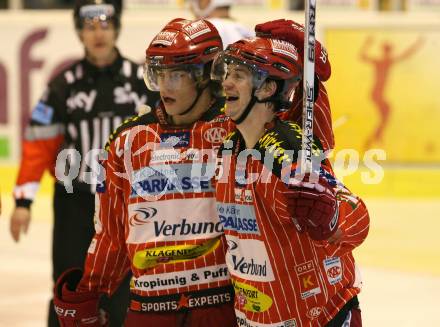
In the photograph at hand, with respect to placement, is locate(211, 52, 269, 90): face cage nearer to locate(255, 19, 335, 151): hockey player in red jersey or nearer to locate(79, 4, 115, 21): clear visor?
locate(255, 19, 335, 151): hockey player in red jersey

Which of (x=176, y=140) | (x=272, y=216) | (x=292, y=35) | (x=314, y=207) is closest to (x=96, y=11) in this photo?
(x=176, y=140)

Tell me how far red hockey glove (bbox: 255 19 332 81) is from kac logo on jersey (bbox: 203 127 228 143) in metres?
0.31

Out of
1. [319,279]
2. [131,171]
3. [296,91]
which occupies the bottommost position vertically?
[319,279]

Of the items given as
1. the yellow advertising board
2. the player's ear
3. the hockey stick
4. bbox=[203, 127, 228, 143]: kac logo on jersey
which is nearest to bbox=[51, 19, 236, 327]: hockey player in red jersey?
bbox=[203, 127, 228, 143]: kac logo on jersey

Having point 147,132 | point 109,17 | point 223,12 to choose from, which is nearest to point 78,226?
point 109,17

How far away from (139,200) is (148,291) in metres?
0.28

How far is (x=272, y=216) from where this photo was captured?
288 cm

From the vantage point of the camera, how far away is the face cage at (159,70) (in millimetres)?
3230

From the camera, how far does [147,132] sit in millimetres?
3250

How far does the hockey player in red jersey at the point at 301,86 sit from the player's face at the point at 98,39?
6.54 ft

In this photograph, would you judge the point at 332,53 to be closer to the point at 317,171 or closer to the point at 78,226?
the point at 78,226

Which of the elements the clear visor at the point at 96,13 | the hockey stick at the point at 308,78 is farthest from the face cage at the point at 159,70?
the clear visor at the point at 96,13

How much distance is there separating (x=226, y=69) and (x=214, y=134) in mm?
260

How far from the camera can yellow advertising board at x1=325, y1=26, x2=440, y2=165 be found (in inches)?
407
